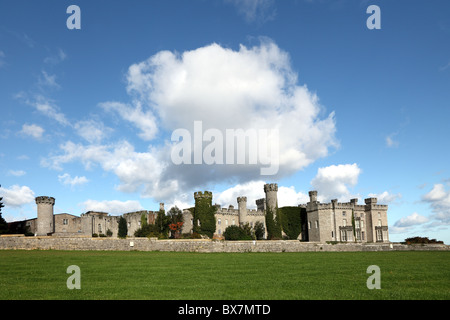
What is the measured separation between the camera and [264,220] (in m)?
69.6

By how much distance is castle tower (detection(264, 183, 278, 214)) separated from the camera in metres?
66.1

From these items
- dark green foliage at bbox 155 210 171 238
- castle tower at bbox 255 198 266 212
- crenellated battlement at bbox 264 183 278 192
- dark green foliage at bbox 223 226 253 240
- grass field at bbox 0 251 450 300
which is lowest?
dark green foliage at bbox 223 226 253 240

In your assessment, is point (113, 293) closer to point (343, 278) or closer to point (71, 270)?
point (71, 270)

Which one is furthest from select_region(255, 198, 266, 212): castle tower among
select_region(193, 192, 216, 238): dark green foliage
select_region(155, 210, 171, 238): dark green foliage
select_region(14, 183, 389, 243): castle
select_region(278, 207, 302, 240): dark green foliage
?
select_region(155, 210, 171, 238): dark green foliage

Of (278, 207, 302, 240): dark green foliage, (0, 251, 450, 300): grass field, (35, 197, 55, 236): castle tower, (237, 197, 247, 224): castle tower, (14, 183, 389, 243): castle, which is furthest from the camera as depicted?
(237, 197, 247, 224): castle tower

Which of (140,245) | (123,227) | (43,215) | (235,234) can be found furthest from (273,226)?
(43,215)

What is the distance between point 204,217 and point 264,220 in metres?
15.0

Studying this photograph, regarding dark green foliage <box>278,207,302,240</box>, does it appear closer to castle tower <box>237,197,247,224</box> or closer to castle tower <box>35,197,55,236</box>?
castle tower <box>237,197,247,224</box>

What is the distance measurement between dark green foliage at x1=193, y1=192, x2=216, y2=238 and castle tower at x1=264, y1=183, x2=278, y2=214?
11548 millimetres

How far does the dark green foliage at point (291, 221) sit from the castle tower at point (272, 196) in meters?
1.70

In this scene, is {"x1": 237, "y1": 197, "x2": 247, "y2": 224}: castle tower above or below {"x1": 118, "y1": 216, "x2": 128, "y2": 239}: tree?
above

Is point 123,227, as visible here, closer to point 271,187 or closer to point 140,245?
point 271,187
